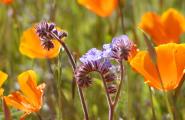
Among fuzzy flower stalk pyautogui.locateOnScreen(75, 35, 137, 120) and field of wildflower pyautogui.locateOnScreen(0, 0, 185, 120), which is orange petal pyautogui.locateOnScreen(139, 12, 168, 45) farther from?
fuzzy flower stalk pyautogui.locateOnScreen(75, 35, 137, 120)

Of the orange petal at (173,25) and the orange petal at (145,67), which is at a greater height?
the orange petal at (173,25)

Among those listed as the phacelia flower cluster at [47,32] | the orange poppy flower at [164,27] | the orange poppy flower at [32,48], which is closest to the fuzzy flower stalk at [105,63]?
the phacelia flower cluster at [47,32]

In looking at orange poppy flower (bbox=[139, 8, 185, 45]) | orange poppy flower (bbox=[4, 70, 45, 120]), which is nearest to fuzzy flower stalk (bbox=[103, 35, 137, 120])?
orange poppy flower (bbox=[4, 70, 45, 120])

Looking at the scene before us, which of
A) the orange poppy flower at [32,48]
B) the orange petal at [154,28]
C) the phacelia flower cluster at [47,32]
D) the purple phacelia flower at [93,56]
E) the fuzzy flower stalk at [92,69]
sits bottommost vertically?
the fuzzy flower stalk at [92,69]

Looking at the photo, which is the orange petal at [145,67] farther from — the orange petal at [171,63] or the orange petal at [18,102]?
the orange petal at [18,102]

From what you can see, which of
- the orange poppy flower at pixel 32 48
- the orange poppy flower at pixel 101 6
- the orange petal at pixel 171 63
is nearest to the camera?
the orange petal at pixel 171 63

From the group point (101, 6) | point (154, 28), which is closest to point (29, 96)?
point (154, 28)

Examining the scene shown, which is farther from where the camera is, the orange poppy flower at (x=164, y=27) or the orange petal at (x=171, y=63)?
the orange poppy flower at (x=164, y=27)

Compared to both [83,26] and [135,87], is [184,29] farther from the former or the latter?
[83,26]
